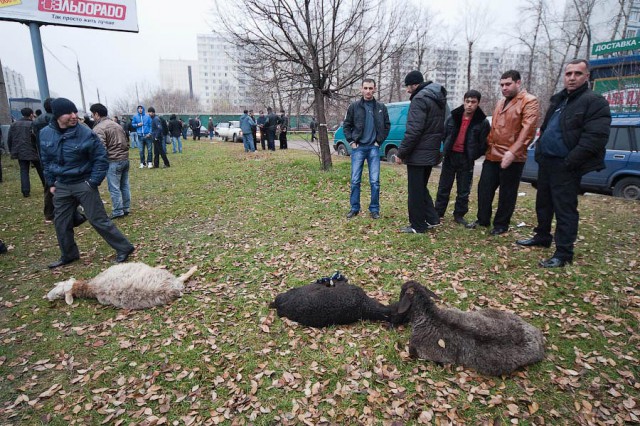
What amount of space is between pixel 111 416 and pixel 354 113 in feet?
17.3

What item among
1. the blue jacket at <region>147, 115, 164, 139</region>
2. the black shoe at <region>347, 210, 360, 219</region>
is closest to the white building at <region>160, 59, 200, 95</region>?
the blue jacket at <region>147, 115, 164, 139</region>

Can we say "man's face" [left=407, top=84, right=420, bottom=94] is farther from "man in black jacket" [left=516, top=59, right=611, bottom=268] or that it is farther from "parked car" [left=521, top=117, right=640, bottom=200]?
"parked car" [left=521, top=117, right=640, bottom=200]

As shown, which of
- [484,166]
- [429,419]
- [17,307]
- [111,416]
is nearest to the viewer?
[429,419]

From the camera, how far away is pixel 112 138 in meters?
6.88

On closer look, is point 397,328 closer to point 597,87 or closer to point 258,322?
point 258,322

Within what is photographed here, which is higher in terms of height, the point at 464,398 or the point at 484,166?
the point at 484,166

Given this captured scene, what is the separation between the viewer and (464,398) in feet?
8.27

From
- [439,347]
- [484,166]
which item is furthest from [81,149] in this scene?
[484,166]

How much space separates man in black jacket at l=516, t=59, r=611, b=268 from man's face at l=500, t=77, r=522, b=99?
0.56 metres

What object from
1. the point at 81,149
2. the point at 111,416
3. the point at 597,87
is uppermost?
the point at 597,87

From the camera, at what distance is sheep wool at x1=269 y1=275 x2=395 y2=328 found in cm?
333

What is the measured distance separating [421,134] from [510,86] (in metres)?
1.32

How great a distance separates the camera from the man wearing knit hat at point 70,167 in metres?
4.56

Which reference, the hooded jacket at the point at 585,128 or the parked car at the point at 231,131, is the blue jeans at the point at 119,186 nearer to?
the hooded jacket at the point at 585,128
